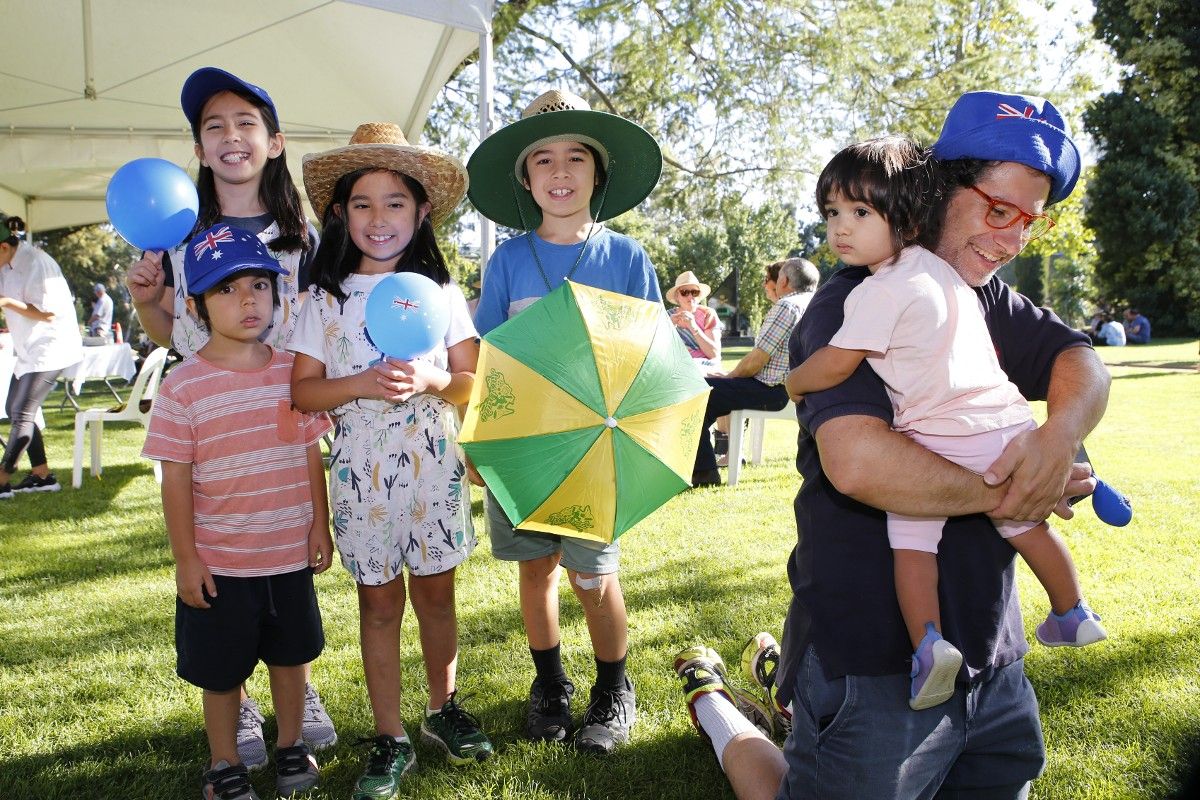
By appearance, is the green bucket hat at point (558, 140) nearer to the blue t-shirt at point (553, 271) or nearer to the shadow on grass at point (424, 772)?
the blue t-shirt at point (553, 271)

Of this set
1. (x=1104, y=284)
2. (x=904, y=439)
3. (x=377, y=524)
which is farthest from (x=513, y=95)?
(x=1104, y=284)

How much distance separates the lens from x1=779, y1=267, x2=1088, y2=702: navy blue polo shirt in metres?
1.68

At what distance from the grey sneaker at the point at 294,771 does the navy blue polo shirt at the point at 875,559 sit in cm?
151

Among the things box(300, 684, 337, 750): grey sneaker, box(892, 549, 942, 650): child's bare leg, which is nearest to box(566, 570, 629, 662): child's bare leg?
box(300, 684, 337, 750): grey sneaker

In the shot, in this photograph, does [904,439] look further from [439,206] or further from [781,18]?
[781,18]

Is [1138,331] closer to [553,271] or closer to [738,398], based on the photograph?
[738,398]

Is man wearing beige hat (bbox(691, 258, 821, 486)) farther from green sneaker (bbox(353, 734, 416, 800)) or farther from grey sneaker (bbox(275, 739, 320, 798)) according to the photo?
grey sneaker (bbox(275, 739, 320, 798))

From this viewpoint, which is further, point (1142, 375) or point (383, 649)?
point (1142, 375)

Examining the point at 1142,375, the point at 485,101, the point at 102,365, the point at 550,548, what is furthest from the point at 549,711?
the point at 1142,375

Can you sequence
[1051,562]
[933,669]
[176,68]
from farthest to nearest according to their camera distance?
[176,68]
[1051,562]
[933,669]

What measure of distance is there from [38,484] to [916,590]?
Result: 23.9 feet

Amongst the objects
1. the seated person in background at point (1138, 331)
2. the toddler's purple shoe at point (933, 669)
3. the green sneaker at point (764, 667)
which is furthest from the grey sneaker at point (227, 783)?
the seated person in background at point (1138, 331)

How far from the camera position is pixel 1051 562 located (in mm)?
1819

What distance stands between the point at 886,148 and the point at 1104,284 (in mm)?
35203
